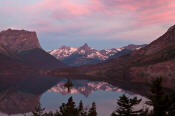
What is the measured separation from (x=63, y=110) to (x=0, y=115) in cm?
6762

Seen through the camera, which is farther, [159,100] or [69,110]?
[69,110]

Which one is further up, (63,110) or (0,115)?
(63,110)

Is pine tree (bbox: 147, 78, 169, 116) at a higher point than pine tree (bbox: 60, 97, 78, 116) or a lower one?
higher

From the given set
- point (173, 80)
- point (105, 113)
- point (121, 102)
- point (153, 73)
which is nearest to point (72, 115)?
point (121, 102)

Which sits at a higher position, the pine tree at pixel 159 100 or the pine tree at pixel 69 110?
the pine tree at pixel 159 100

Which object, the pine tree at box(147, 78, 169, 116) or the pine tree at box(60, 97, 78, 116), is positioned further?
the pine tree at box(60, 97, 78, 116)

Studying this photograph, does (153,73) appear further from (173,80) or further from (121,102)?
(121,102)

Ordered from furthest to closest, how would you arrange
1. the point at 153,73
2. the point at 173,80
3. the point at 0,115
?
1. the point at 153,73
2. the point at 173,80
3. the point at 0,115

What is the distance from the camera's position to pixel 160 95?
1916 centimetres

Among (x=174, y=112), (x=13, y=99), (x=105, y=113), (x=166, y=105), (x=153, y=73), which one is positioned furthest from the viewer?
(x=153, y=73)

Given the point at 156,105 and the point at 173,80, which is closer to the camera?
the point at 156,105

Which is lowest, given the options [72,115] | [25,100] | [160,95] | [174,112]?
[25,100]

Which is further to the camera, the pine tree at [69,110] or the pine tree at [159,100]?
the pine tree at [69,110]

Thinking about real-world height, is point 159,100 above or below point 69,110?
above
